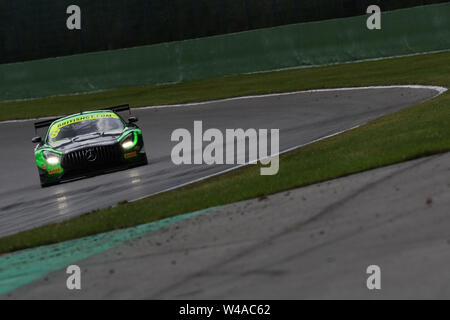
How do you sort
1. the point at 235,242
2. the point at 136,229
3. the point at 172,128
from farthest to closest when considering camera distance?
the point at 172,128
the point at 136,229
the point at 235,242

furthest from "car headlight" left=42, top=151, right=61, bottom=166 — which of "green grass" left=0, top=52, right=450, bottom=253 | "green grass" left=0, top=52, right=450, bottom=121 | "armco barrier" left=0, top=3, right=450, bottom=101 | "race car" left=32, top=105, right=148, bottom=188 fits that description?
"armco barrier" left=0, top=3, right=450, bottom=101

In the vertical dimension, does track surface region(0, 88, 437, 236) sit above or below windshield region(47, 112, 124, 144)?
below

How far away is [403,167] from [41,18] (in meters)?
30.0

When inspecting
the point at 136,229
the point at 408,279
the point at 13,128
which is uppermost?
the point at 408,279

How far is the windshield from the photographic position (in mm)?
16828

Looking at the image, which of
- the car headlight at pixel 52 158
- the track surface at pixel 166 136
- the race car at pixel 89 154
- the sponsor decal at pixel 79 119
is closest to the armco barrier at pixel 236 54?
the track surface at pixel 166 136

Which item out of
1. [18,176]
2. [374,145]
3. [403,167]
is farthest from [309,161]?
[18,176]

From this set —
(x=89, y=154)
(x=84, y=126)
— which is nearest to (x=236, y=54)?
(x=84, y=126)

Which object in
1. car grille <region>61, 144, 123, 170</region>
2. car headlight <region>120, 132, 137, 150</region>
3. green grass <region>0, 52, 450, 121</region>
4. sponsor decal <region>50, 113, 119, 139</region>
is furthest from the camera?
green grass <region>0, 52, 450, 121</region>

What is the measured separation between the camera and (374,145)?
1255 cm

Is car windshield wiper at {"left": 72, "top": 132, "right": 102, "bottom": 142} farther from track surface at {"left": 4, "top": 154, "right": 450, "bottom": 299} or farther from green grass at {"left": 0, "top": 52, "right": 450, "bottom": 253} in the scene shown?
track surface at {"left": 4, "top": 154, "right": 450, "bottom": 299}

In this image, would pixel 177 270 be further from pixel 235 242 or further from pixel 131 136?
pixel 131 136

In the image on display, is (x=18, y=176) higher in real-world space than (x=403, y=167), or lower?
lower

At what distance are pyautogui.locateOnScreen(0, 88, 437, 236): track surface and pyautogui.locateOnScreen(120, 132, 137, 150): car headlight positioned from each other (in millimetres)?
431
